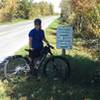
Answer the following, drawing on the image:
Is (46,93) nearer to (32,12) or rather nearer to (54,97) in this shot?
(54,97)

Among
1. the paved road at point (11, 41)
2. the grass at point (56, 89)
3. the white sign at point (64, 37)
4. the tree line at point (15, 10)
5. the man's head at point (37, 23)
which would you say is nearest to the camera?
the grass at point (56, 89)

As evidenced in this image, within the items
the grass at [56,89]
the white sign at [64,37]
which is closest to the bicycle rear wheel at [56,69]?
the grass at [56,89]

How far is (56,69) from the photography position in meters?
11.0

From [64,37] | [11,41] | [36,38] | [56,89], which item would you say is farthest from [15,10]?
[56,89]

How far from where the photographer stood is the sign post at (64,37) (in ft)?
45.2

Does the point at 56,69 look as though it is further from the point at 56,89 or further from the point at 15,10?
the point at 15,10

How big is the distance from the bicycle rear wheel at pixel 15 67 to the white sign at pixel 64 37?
117 inches

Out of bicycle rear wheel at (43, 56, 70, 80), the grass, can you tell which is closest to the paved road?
bicycle rear wheel at (43, 56, 70, 80)

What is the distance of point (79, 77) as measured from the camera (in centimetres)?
1114

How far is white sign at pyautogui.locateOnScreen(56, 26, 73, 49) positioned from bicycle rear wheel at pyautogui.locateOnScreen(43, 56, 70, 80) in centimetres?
279

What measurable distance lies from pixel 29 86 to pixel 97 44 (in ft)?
32.9

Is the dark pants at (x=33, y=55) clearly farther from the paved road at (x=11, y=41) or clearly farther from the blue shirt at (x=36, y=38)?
the paved road at (x=11, y=41)

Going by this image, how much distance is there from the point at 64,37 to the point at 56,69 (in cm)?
305

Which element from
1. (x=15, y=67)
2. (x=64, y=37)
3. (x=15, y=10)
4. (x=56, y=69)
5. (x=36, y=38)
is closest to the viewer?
(x=15, y=67)
